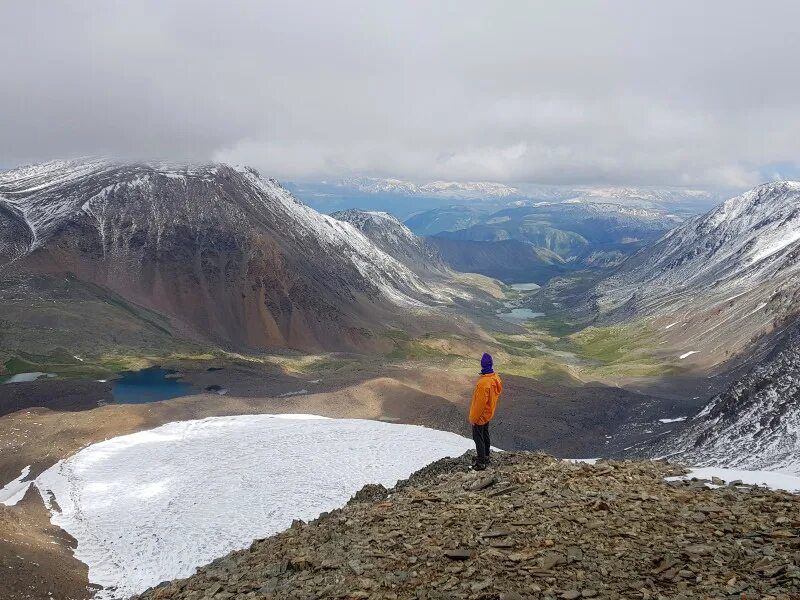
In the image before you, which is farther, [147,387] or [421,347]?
[421,347]

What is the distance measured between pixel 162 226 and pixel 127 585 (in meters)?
137

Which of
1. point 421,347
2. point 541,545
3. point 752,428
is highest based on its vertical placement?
point 541,545

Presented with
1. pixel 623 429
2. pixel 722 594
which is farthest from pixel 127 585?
pixel 623 429

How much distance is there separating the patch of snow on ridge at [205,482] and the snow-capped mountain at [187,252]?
275 ft

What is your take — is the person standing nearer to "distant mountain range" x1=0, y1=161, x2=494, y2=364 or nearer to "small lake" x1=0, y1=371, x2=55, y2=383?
"small lake" x1=0, y1=371, x2=55, y2=383

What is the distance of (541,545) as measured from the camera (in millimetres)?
13648

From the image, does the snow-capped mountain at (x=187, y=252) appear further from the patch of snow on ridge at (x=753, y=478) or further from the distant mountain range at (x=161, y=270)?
the patch of snow on ridge at (x=753, y=478)

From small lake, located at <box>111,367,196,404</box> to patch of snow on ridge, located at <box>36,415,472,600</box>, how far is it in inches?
975

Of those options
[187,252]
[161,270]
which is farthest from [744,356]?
[187,252]

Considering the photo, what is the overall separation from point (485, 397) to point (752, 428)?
4003 centimetres

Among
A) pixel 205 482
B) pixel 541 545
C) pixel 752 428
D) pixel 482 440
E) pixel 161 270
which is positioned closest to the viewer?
pixel 541 545

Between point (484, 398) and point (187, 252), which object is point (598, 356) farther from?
point (484, 398)

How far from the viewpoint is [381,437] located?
44656mm

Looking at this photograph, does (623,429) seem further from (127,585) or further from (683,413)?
(127,585)
